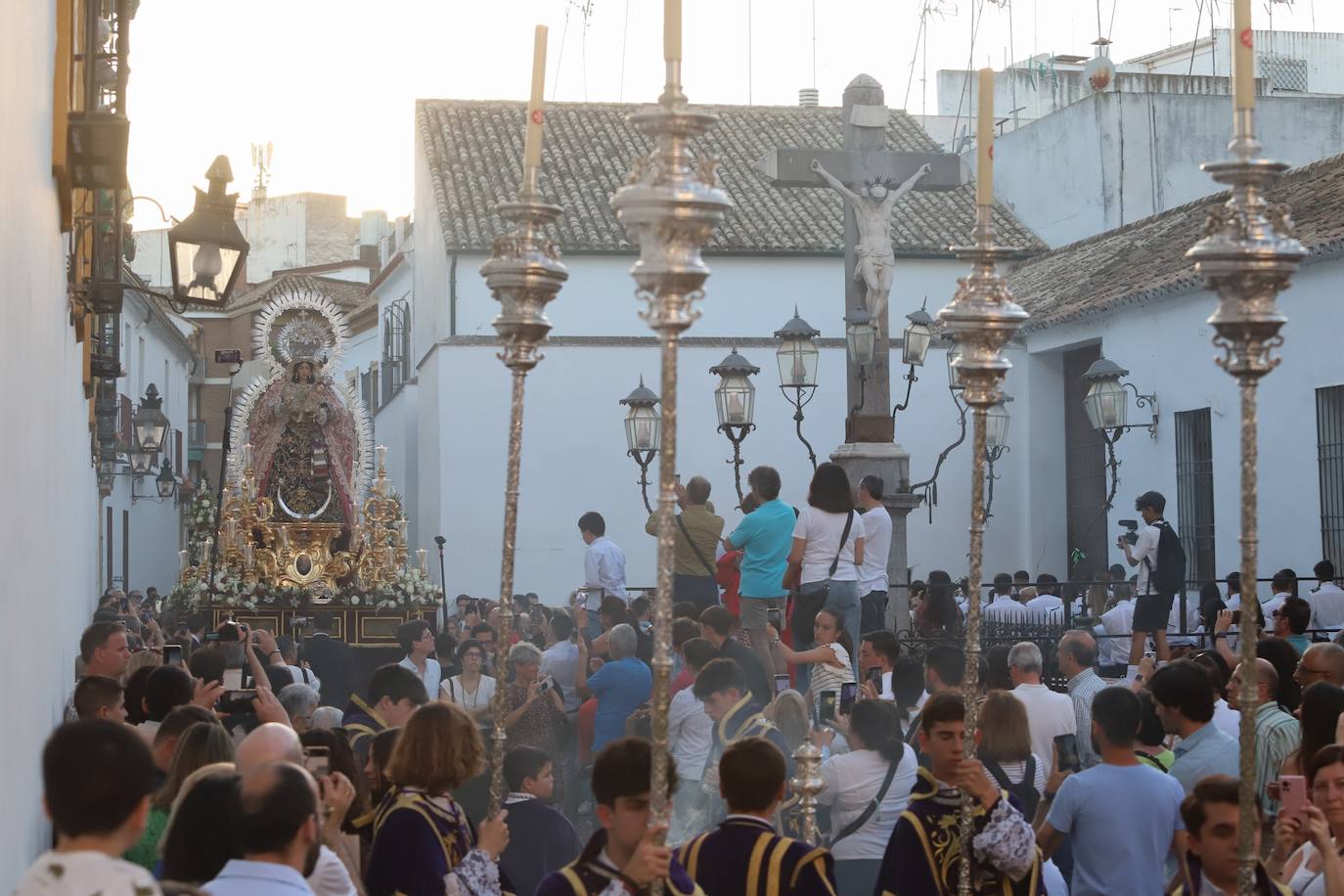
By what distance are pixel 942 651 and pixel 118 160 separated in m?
A: 4.11

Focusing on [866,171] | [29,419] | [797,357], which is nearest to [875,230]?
[866,171]

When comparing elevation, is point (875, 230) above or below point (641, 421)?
above

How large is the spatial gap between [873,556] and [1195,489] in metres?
12.1

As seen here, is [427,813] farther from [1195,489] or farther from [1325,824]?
[1195,489]

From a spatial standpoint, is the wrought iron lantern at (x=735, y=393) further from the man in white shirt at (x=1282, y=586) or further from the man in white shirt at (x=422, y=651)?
the man in white shirt at (x=422, y=651)

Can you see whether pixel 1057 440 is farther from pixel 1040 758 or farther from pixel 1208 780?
pixel 1208 780

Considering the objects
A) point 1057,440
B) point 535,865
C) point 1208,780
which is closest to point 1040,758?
point 535,865

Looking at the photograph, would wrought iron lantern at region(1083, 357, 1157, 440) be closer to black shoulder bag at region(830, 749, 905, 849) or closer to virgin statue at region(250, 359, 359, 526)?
virgin statue at region(250, 359, 359, 526)

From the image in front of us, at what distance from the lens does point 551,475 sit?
2717 cm

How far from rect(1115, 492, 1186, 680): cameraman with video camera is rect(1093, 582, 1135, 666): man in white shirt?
15 centimetres

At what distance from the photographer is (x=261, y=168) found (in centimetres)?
5938

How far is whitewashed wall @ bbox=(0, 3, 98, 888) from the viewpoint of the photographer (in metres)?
5.41

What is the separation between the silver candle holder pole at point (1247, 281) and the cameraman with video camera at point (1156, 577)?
7160 millimetres

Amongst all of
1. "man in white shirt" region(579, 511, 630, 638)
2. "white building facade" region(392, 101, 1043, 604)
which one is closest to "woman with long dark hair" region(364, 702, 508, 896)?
"man in white shirt" region(579, 511, 630, 638)
